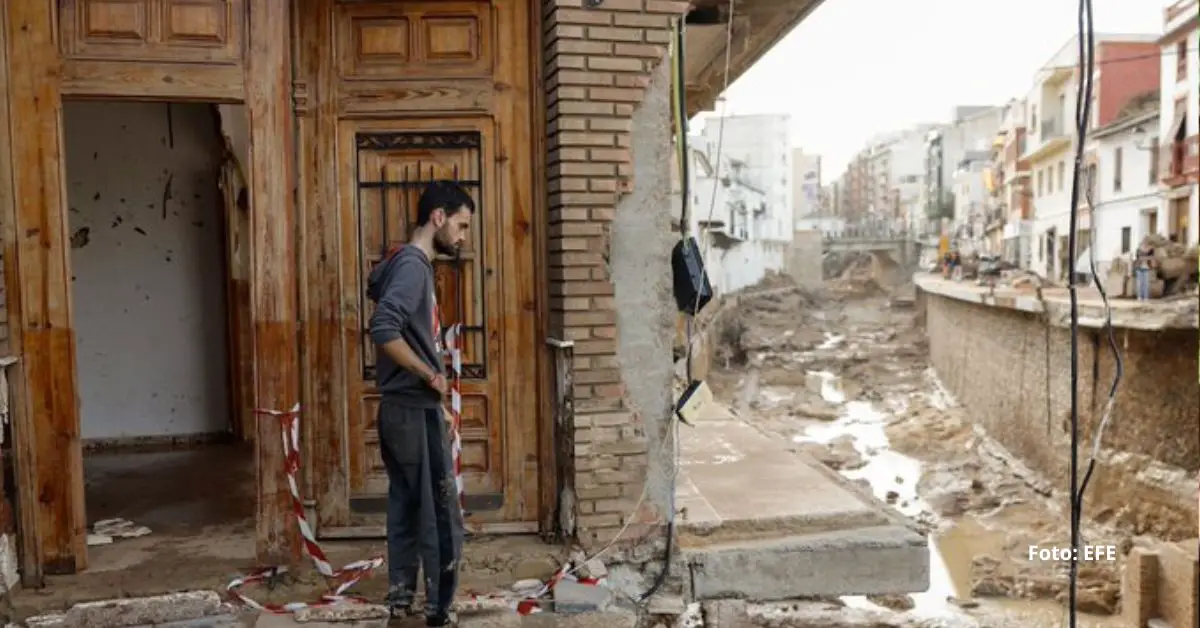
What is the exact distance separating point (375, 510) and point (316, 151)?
2182 millimetres

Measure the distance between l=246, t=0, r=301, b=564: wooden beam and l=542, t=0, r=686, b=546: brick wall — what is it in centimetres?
149

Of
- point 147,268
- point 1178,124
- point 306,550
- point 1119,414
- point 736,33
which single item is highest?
point 1178,124

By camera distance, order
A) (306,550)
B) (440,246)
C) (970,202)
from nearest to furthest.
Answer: (440,246) → (306,550) → (970,202)

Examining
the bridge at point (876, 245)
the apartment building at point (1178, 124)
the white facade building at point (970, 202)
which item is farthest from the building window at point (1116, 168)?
the bridge at point (876, 245)

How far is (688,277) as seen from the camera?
16.6 feet

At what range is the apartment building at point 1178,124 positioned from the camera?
91.2 ft

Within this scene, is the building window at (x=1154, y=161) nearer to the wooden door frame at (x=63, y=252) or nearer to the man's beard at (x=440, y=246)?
the man's beard at (x=440, y=246)

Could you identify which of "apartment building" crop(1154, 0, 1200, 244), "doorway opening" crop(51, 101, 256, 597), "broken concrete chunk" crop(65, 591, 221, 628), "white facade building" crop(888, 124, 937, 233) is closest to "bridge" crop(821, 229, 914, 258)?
"white facade building" crop(888, 124, 937, 233)

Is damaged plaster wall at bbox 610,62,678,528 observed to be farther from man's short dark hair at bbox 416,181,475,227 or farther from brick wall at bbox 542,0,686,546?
man's short dark hair at bbox 416,181,475,227

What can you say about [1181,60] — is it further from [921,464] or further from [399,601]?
[399,601]

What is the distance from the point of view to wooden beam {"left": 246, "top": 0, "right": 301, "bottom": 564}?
4.70 m

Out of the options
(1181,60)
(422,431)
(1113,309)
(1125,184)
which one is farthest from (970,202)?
(422,431)

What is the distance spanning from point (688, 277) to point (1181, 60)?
3160 cm

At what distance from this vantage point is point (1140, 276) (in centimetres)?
1759
